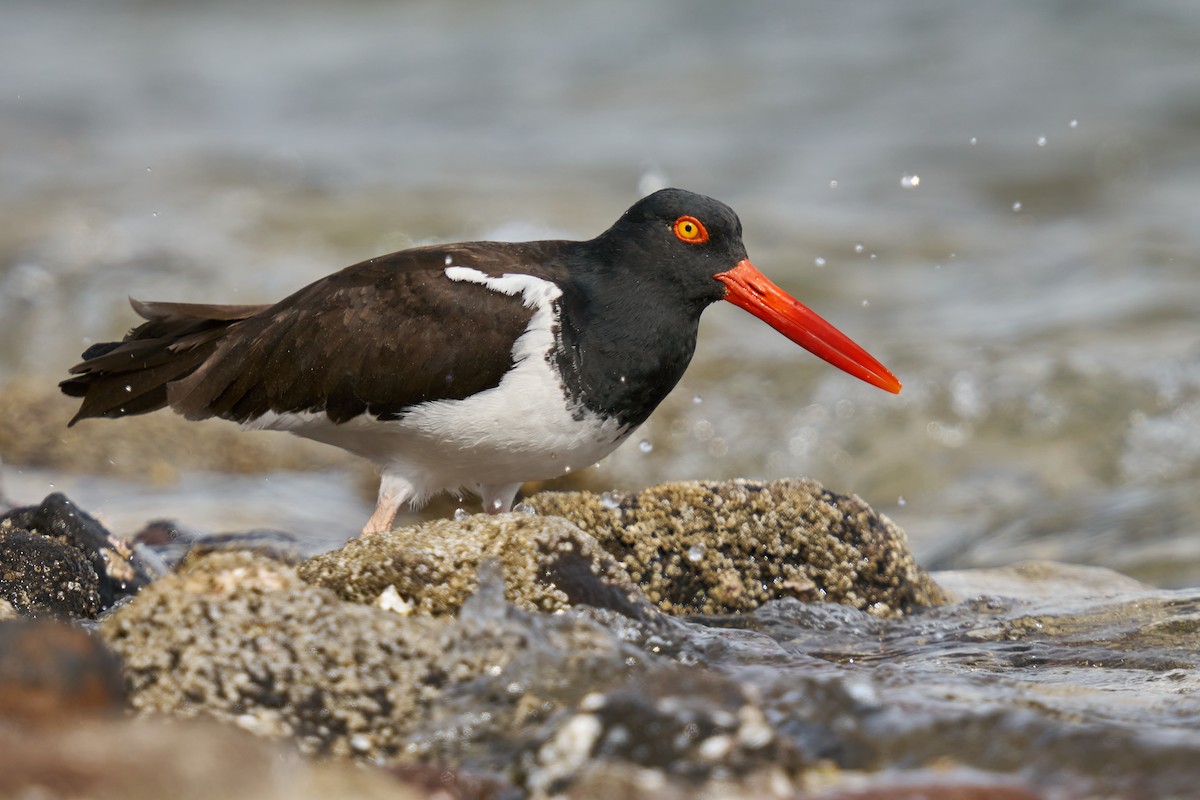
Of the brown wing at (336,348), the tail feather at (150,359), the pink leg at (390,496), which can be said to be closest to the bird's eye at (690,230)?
the brown wing at (336,348)

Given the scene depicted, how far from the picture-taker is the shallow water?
771 centimetres

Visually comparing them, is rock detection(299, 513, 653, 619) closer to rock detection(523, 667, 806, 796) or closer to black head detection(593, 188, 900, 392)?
rock detection(523, 667, 806, 796)

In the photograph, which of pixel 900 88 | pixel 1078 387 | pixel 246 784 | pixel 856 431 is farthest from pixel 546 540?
pixel 900 88

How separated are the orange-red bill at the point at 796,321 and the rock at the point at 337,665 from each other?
1702mm

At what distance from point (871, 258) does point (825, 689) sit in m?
9.03

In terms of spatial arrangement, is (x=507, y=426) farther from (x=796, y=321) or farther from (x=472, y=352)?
(x=796, y=321)

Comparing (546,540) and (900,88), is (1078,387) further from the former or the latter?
(900,88)

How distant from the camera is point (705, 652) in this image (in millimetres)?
3645

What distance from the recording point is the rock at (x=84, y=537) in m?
4.38

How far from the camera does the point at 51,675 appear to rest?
2627 mm

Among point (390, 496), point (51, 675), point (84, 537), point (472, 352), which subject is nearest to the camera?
point (51, 675)

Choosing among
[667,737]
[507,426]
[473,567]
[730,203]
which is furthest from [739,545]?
[730,203]

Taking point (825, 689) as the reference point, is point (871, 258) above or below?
above

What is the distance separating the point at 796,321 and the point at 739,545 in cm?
87
